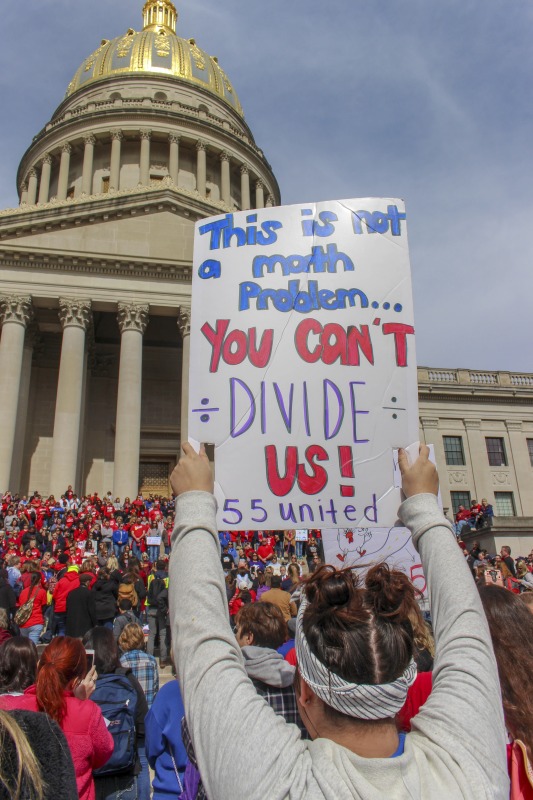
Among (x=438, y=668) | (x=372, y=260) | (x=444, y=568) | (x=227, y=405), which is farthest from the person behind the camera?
(x=372, y=260)

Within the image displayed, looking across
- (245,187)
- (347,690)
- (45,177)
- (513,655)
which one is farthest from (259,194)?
(347,690)

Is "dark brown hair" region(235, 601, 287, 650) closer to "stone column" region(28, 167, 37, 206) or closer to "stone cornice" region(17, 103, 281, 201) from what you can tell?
"stone cornice" region(17, 103, 281, 201)

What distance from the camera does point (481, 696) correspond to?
1599mm

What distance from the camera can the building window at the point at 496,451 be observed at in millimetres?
39031

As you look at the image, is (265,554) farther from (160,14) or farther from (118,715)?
(160,14)

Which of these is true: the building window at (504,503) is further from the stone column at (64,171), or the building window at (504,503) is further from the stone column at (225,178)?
the stone column at (64,171)

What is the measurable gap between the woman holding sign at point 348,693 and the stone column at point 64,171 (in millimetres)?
51855

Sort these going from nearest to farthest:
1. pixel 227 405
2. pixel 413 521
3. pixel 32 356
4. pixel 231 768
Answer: pixel 231 768 < pixel 413 521 < pixel 227 405 < pixel 32 356

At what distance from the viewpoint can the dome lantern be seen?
67562 millimetres

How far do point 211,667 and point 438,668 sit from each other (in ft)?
2.03

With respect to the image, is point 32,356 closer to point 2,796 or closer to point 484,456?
point 484,456

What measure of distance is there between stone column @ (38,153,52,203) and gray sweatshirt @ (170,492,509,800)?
5361 centimetres

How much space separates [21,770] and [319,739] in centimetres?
71

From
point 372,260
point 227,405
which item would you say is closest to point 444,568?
point 227,405
